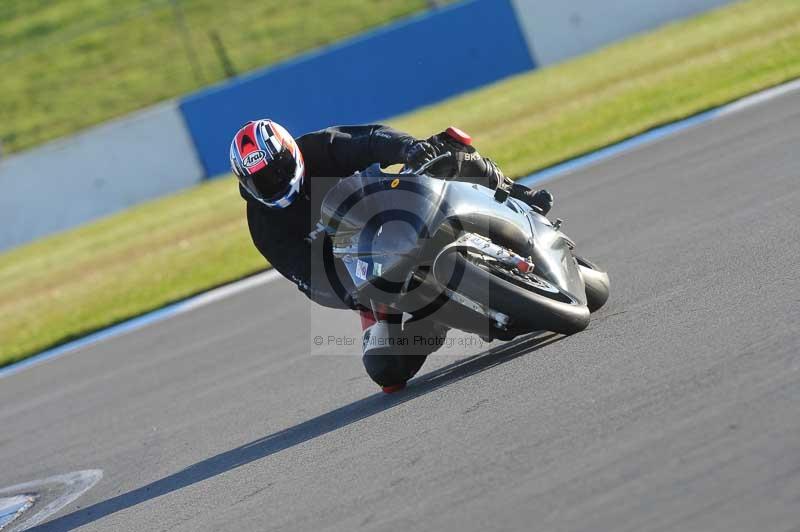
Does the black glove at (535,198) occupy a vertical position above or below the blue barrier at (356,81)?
above

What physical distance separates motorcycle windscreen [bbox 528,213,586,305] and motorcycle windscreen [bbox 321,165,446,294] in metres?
0.62

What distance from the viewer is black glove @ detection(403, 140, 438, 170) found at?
6051mm

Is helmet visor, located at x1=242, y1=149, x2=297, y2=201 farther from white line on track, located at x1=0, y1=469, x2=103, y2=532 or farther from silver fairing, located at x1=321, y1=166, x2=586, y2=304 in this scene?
white line on track, located at x1=0, y1=469, x2=103, y2=532

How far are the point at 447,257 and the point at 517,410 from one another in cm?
88

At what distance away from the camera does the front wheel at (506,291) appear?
5.61 m

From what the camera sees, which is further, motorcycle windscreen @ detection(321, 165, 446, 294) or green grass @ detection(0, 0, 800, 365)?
green grass @ detection(0, 0, 800, 365)

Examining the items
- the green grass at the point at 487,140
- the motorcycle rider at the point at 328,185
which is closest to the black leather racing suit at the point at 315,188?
the motorcycle rider at the point at 328,185

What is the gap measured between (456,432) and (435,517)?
1.03 meters

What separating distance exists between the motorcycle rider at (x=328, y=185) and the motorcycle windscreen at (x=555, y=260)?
25 centimetres

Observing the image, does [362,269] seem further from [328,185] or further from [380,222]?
[328,185]

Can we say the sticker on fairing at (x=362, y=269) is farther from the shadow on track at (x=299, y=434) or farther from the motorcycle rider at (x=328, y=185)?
the shadow on track at (x=299, y=434)

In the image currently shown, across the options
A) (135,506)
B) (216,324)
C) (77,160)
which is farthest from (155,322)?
(77,160)

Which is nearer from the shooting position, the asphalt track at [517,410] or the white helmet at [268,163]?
the asphalt track at [517,410]

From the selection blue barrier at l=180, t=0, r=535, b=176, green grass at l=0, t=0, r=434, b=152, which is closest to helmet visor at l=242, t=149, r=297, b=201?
blue barrier at l=180, t=0, r=535, b=176
